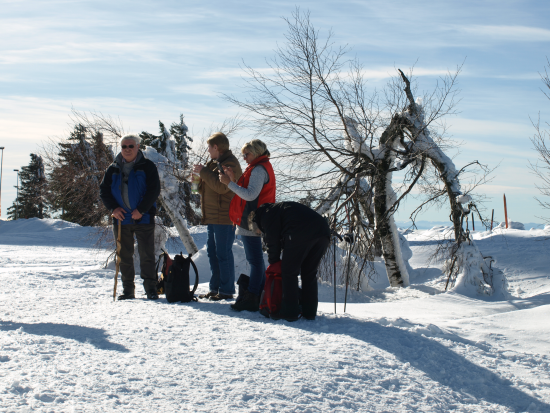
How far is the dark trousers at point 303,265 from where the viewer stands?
4258mm

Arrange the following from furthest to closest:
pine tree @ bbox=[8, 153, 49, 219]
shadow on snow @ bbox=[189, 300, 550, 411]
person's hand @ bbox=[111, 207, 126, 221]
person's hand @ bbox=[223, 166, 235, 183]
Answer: pine tree @ bbox=[8, 153, 49, 219], person's hand @ bbox=[111, 207, 126, 221], person's hand @ bbox=[223, 166, 235, 183], shadow on snow @ bbox=[189, 300, 550, 411]

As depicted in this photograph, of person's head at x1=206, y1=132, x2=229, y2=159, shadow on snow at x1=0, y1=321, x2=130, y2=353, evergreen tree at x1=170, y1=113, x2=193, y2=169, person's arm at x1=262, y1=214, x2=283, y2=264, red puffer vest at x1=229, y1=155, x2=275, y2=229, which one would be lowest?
shadow on snow at x1=0, y1=321, x2=130, y2=353

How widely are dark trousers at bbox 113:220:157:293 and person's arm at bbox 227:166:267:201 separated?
167cm

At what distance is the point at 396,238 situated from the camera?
10641mm

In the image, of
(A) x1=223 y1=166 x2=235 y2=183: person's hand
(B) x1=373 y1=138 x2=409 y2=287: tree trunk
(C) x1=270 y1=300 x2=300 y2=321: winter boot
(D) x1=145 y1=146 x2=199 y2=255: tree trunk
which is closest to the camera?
(C) x1=270 y1=300 x2=300 y2=321: winter boot

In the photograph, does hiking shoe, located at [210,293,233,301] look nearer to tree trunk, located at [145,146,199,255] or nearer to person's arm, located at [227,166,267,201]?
person's arm, located at [227,166,267,201]

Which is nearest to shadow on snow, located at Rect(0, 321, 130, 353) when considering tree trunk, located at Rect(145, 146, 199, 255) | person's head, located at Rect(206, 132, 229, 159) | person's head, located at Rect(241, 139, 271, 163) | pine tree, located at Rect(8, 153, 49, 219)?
person's head, located at Rect(241, 139, 271, 163)

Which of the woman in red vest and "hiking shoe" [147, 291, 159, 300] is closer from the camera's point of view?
the woman in red vest

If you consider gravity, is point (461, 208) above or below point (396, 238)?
above

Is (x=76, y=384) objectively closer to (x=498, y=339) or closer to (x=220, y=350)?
(x=220, y=350)

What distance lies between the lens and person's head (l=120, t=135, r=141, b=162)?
5.75m

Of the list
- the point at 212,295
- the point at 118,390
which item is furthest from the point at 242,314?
the point at 118,390

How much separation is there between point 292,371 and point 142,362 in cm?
101

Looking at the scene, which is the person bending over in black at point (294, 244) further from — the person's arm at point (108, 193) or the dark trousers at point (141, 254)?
the person's arm at point (108, 193)
